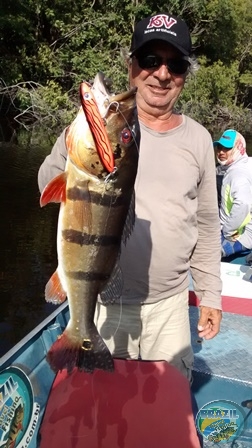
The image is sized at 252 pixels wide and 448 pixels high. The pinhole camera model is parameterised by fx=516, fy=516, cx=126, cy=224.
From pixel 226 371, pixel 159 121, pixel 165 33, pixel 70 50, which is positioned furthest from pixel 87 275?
pixel 70 50

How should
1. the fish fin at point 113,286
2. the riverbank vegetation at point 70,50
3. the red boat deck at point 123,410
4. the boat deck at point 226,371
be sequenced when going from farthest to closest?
1. the riverbank vegetation at point 70,50
2. the boat deck at point 226,371
3. the red boat deck at point 123,410
4. the fish fin at point 113,286

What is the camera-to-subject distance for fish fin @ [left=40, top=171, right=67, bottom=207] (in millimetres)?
1884

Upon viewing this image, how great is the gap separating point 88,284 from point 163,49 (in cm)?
122

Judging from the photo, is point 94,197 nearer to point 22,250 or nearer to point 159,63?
point 159,63

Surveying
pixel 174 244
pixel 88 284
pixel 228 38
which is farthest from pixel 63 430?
pixel 228 38

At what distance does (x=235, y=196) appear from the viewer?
5.89 meters

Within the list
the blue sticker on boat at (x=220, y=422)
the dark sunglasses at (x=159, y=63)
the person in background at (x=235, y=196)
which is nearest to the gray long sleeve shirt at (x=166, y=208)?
the dark sunglasses at (x=159, y=63)

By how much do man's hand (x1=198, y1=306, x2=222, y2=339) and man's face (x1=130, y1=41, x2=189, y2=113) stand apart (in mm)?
1107

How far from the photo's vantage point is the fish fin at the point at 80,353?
7.09ft

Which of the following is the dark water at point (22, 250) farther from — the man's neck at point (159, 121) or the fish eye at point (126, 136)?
the fish eye at point (126, 136)

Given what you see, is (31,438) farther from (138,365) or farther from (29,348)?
(138,365)

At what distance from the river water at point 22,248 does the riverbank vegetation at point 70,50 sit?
592 cm

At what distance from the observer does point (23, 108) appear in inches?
854

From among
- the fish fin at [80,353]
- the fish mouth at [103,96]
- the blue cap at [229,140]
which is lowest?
the fish fin at [80,353]
